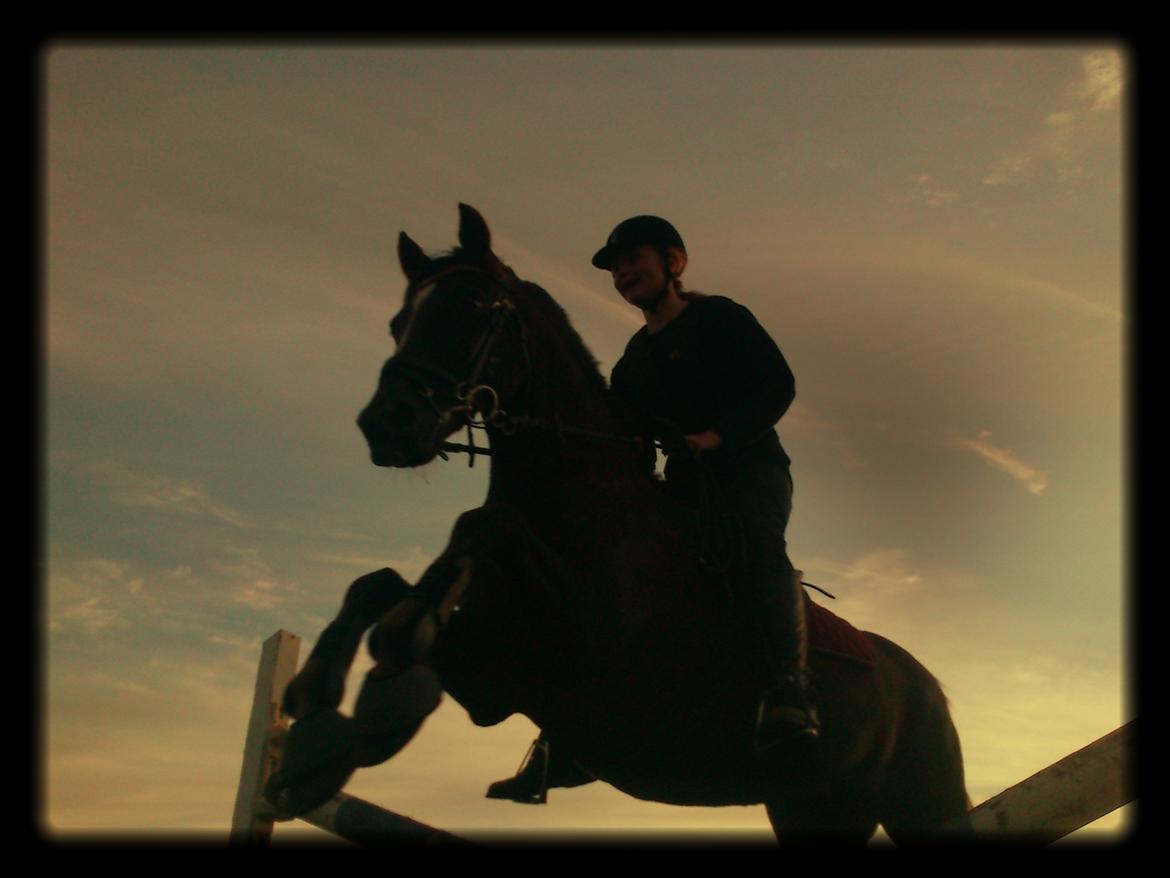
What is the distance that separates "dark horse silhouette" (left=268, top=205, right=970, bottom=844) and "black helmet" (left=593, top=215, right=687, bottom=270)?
54 centimetres

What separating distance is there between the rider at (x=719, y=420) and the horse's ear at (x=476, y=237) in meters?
0.86

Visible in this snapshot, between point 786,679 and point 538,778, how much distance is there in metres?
1.30

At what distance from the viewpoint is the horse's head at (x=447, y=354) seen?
4.49 metres

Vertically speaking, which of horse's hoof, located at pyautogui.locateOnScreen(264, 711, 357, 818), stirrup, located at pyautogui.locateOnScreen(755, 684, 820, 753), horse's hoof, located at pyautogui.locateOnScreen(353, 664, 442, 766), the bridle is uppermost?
the bridle

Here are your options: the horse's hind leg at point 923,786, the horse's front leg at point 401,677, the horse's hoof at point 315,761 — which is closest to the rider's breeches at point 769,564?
the horse's front leg at point 401,677

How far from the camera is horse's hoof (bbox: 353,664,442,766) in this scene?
157 inches

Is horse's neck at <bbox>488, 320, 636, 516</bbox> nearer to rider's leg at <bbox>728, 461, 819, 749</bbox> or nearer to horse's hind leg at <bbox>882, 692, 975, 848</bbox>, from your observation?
rider's leg at <bbox>728, 461, 819, 749</bbox>

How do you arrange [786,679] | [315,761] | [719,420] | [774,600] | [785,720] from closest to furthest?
[315,761]
[785,720]
[786,679]
[774,600]
[719,420]

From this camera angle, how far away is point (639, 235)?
19.1ft

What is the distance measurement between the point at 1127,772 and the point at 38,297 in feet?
14.6

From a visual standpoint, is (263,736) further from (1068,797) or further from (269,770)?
(1068,797)

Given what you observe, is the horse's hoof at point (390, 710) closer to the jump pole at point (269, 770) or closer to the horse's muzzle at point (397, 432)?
the horse's muzzle at point (397, 432)

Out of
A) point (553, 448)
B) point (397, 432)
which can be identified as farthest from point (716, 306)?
point (397, 432)

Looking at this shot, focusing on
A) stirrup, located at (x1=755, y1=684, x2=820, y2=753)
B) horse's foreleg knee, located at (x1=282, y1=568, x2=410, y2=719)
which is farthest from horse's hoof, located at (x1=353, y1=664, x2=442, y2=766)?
stirrup, located at (x1=755, y1=684, x2=820, y2=753)
